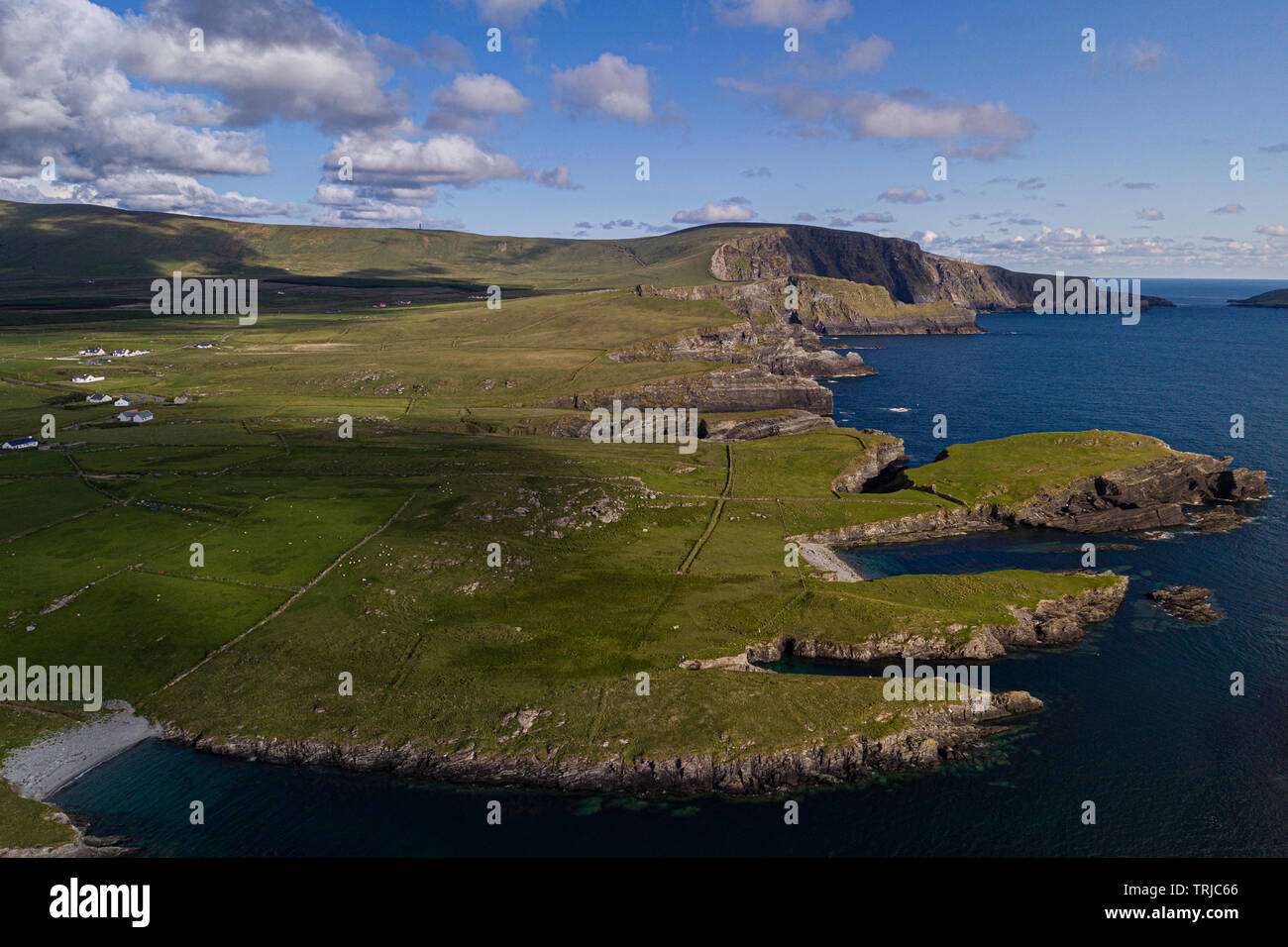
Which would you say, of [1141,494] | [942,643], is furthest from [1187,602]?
A: [1141,494]

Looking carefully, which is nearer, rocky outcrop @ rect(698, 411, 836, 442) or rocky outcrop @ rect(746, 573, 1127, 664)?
rocky outcrop @ rect(746, 573, 1127, 664)

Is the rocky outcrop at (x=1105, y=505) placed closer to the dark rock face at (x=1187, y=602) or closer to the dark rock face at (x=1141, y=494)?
the dark rock face at (x=1141, y=494)

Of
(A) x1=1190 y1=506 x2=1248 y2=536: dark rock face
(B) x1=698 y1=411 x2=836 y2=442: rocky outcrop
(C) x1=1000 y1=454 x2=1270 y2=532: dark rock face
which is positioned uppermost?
(B) x1=698 y1=411 x2=836 y2=442: rocky outcrop

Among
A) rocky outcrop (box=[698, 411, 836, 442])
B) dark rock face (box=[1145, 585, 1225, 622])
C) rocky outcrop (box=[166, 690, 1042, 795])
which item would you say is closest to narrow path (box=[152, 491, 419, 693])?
rocky outcrop (box=[166, 690, 1042, 795])

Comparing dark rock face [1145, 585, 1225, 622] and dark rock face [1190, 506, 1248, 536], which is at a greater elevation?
dark rock face [1190, 506, 1248, 536]

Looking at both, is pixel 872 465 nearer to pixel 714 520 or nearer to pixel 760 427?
pixel 760 427

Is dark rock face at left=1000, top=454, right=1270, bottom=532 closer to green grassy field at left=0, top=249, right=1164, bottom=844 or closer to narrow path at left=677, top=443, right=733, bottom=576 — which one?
green grassy field at left=0, top=249, right=1164, bottom=844
